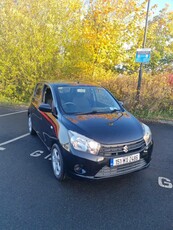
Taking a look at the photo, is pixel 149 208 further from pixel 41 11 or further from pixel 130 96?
pixel 41 11

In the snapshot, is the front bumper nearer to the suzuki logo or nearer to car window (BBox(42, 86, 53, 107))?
the suzuki logo

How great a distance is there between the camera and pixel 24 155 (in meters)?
4.13

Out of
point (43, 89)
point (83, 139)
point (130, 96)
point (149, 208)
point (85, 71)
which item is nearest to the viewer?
point (149, 208)

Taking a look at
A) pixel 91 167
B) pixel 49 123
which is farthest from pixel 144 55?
pixel 91 167

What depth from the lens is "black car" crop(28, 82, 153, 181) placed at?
2.74 meters

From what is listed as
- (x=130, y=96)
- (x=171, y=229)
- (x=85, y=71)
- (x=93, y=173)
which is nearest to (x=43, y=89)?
(x=93, y=173)

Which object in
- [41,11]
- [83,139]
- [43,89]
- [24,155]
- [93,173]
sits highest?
[41,11]

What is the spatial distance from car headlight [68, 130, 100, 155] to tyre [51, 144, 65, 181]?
0.37 metres

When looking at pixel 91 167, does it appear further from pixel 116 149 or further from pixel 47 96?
pixel 47 96

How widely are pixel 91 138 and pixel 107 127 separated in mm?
376

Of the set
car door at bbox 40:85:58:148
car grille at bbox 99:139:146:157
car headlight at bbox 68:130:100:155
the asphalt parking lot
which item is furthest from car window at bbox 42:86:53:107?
car grille at bbox 99:139:146:157

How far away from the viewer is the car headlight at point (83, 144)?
2729 millimetres

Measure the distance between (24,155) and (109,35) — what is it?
8.47 m

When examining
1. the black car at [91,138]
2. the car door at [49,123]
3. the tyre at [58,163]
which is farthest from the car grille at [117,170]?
the car door at [49,123]
